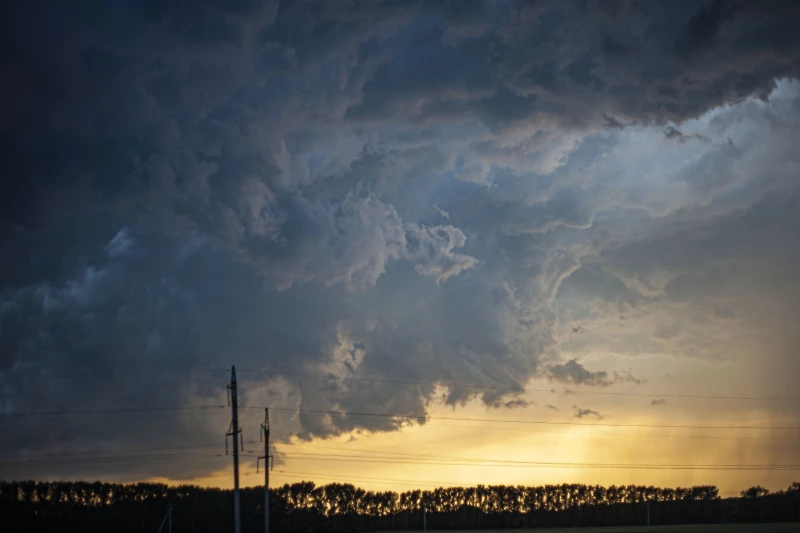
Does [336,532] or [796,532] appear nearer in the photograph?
[796,532]

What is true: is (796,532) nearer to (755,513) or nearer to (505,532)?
(505,532)

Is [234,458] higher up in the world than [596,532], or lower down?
higher up

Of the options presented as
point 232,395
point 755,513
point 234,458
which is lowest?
point 755,513

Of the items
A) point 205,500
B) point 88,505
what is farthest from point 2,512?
point 205,500

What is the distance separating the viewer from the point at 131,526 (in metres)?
182

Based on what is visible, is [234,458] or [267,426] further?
[267,426]

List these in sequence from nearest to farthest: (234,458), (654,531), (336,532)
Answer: (234,458) < (654,531) < (336,532)

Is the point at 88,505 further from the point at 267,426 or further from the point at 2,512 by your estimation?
the point at 267,426

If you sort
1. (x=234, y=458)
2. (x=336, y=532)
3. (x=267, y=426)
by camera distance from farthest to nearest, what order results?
(x=336, y=532)
(x=267, y=426)
(x=234, y=458)

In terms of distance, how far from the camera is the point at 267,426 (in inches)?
4373

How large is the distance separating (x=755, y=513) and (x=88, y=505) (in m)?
169

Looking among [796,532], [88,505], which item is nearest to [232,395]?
[796,532]

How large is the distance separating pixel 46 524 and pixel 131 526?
61.2 ft

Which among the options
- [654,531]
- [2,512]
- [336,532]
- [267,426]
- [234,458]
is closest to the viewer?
[234,458]
